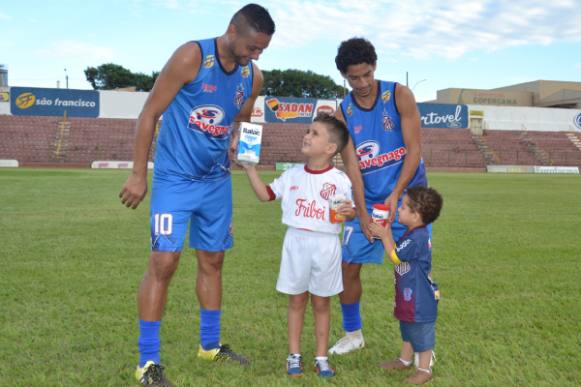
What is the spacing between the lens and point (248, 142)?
12.2ft

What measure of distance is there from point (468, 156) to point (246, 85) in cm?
4585

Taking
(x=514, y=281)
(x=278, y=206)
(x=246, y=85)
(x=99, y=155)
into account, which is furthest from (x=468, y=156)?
(x=246, y=85)

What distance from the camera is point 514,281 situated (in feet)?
20.2

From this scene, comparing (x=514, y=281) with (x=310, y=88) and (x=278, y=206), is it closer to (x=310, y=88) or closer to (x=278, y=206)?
(x=278, y=206)

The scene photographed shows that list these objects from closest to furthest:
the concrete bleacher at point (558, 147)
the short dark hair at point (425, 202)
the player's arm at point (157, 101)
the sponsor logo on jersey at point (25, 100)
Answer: the player's arm at point (157, 101)
the short dark hair at point (425, 202)
the sponsor logo on jersey at point (25, 100)
the concrete bleacher at point (558, 147)

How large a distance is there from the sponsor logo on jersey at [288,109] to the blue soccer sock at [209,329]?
43.0 metres

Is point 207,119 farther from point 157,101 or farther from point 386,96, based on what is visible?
point 386,96

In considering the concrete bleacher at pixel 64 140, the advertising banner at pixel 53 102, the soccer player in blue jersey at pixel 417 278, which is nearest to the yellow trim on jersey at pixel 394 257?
the soccer player in blue jersey at pixel 417 278

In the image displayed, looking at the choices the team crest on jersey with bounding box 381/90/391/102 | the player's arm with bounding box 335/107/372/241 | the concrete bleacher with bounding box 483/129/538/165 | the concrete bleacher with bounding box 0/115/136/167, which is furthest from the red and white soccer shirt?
the concrete bleacher with bounding box 483/129/538/165

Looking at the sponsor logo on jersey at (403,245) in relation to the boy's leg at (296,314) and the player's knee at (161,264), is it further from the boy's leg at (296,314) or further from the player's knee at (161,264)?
the player's knee at (161,264)

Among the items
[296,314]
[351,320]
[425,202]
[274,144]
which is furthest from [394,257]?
[274,144]

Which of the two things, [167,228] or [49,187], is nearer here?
[167,228]

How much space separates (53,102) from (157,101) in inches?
1779

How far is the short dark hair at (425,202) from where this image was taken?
3627mm
